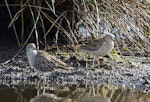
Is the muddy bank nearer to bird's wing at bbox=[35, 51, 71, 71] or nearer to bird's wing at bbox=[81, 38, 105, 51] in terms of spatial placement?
bird's wing at bbox=[35, 51, 71, 71]

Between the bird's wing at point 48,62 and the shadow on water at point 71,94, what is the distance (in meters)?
0.36

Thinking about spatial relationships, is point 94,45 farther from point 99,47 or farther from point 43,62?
point 43,62

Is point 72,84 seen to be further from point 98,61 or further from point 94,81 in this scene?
point 98,61

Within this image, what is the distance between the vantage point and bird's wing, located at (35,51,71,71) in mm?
7148

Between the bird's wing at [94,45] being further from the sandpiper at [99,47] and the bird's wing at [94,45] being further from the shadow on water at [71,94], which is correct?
the shadow on water at [71,94]

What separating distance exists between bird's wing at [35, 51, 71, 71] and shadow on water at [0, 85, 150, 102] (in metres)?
0.36

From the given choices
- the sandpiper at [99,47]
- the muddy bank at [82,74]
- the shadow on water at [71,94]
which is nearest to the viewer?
the shadow on water at [71,94]

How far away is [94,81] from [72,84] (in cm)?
34

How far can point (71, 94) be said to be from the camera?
21.4 ft

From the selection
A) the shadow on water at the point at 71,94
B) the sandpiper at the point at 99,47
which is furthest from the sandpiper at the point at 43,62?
the sandpiper at the point at 99,47

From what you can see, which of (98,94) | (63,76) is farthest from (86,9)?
(98,94)

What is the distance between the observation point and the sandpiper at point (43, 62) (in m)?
7.15

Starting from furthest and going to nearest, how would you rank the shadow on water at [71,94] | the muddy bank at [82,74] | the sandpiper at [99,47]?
the sandpiper at [99,47] → the muddy bank at [82,74] → the shadow on water at [71,94]

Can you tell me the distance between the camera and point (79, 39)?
8.60 meters
